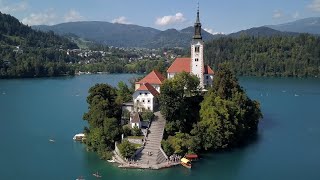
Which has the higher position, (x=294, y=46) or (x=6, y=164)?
(x=294, y=46)

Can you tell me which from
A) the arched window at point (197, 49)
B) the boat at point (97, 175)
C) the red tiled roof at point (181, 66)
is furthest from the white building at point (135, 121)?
the arched window at point (197, 49)

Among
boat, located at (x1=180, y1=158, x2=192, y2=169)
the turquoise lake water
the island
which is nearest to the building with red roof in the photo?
the island

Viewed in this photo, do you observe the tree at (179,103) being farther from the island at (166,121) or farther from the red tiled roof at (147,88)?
the red tiled roof at (147,88)

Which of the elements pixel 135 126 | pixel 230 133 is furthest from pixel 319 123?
pixel 135 126

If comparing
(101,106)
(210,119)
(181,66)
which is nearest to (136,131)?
(101,106)

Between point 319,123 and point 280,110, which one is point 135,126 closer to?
point 319,123

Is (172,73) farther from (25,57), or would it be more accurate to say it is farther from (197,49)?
(25,57)
